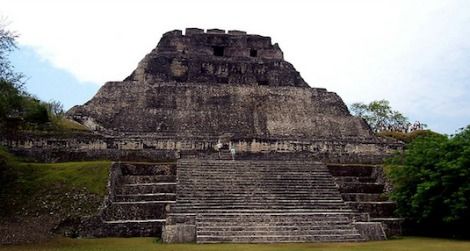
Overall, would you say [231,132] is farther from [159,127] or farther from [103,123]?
[103,123]

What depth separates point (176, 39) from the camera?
28.2 m

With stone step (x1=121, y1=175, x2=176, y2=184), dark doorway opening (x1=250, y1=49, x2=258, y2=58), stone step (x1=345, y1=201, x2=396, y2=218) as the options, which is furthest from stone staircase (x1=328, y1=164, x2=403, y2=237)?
dark doorway opening (x1=250, y1=49, x2=258, y2=58)

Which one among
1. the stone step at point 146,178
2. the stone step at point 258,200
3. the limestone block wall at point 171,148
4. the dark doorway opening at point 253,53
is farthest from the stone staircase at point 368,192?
the dark doorway opening at point 253,53

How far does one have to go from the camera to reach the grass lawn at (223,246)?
1121cm

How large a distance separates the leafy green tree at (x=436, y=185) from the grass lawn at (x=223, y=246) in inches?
46.0

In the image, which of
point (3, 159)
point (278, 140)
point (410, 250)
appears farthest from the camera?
point (278, 140)

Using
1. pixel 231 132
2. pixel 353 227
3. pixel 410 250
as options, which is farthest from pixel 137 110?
pixel 410 250

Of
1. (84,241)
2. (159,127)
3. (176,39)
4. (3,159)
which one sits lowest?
(84,241)

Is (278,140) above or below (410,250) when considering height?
above

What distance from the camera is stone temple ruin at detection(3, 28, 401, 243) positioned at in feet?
45.1

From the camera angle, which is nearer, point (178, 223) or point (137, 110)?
point (178, 223)

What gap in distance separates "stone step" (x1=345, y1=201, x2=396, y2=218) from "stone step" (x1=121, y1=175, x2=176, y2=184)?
5.26m

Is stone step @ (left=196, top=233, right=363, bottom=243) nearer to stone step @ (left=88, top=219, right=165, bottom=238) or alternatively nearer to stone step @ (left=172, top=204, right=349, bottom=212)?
stone step @ (left=88, top=219, right=165, bottom=238)

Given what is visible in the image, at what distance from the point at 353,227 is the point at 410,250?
2643 millimetres
